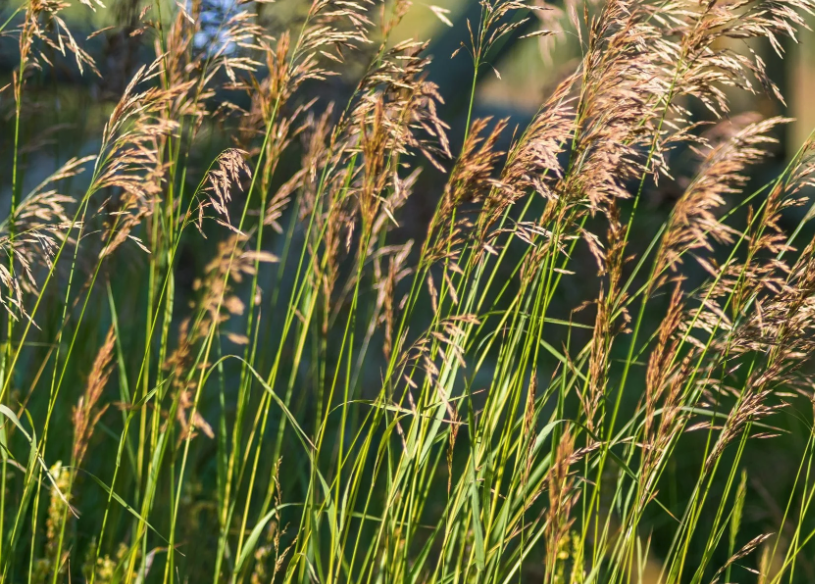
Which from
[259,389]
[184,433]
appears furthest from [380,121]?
[259,389]

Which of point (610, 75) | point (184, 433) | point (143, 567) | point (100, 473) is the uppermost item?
point (610, 75)

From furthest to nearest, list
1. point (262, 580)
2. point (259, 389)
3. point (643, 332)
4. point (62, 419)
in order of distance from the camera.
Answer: point (643, 332) < point (259, 389) < point (62, 419) < point (262, 580)

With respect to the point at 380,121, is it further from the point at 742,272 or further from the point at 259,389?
the point at 259,389

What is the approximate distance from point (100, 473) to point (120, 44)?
130 centimetres

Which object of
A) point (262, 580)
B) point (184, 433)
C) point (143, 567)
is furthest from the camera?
point (262, 580)

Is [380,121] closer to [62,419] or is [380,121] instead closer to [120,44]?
[120,44]

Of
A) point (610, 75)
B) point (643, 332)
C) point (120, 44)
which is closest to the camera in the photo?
point (610, 75)

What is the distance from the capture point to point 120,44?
7.77 ft

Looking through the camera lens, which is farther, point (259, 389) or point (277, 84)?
point (259, 389)

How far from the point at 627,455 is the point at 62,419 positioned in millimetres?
1848

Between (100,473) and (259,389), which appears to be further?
(259,389)

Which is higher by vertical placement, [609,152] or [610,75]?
[610,75]

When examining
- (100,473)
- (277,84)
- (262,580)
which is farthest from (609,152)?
(100,473)

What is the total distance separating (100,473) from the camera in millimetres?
2475
